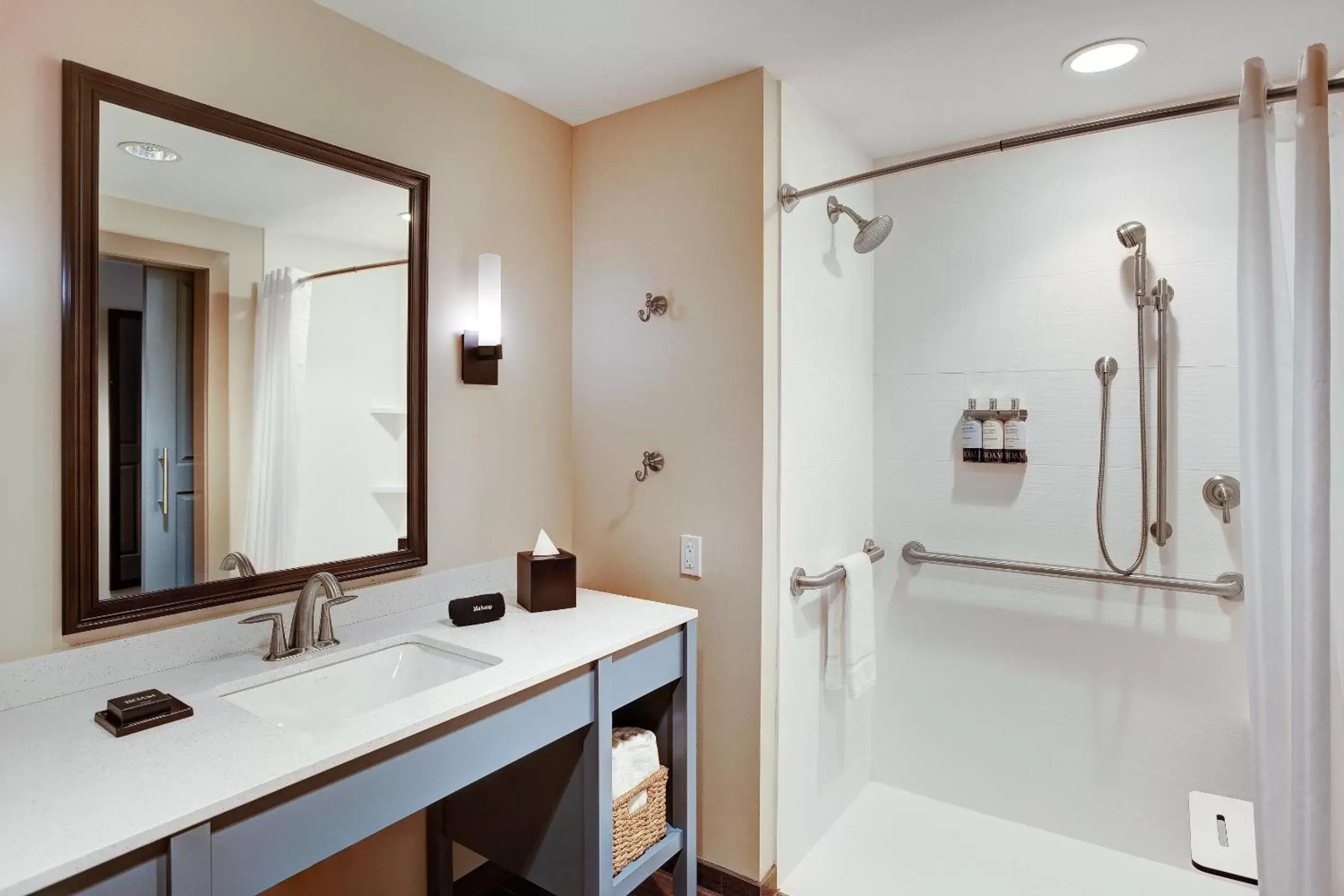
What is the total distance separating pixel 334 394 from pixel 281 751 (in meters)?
0.89

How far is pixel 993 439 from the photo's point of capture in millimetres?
2406

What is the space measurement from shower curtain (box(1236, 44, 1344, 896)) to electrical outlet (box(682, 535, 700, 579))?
4.12 feet

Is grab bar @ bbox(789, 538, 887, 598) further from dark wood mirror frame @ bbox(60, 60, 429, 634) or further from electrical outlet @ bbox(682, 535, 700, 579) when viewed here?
dark wood mirror frame @ bbox(60, 60, 429, 634)

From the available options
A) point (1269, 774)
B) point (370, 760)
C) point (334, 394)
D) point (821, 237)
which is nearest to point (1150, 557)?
point (1269, 774)

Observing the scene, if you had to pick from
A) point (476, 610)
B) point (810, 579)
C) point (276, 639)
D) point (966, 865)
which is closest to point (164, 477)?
point (276, 639)

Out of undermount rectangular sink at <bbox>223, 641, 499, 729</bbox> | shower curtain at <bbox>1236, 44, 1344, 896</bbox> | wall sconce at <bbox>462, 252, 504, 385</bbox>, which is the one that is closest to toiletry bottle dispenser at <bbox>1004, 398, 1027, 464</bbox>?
shower curtain at <bbox>1236, 44, 1344, 896</bbox>

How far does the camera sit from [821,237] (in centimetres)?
227

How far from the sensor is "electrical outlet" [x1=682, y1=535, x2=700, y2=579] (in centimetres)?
212

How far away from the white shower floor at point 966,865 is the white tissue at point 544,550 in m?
1.18

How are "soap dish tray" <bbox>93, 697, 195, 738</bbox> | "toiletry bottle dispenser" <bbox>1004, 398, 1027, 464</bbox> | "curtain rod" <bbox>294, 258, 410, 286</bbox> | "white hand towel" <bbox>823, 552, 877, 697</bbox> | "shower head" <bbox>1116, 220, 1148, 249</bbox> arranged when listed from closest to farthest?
1. "soap dish tray" <bbox>93, 697, 195, 738</bbox>
2. "curtain rod" <bbox>294, 258, 410, 286</bbox>
3. "shower head" <bbox>1116, 220, 1148, 249</bbox>
4. "white hand towel" <bbox>823, 552, 877, 697</bbox>
5. "toiletry bottle dispenser" <bbox>1004, 398, 1027, 464</bbox>

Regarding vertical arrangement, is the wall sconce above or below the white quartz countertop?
above

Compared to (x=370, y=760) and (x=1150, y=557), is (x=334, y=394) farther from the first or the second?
(x=1150, y=557)

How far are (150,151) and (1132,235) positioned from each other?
247 cm

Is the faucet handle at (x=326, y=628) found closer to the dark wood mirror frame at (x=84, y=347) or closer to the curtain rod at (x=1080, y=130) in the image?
the dark wood mirror frame at (x=84, y=347)
